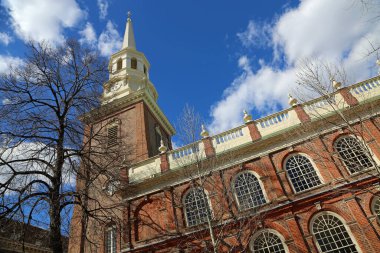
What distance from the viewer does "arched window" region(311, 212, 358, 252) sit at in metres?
11.8

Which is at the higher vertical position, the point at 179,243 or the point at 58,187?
the point at 58,187

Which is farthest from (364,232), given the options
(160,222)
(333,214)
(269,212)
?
(160,222)

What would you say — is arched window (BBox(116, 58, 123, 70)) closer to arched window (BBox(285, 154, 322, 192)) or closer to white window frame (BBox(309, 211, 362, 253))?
arched window (BBox(285, 154, 322, 192))

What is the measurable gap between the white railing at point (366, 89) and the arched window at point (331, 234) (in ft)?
23.9

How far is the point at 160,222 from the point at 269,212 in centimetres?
622

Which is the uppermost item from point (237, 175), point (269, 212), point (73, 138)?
point (73, 138)

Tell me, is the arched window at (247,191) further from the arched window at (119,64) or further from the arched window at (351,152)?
the arched window at (119,64)

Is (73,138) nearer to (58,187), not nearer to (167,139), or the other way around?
(58,187)

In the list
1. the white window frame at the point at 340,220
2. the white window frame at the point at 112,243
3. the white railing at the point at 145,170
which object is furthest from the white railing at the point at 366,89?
the white window frame at the point at 112,243

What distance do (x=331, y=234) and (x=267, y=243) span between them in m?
2.93

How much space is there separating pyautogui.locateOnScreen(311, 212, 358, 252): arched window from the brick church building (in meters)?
0.04

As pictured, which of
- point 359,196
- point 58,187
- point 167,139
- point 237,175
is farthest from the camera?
point 167,139

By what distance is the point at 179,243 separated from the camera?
13992mm

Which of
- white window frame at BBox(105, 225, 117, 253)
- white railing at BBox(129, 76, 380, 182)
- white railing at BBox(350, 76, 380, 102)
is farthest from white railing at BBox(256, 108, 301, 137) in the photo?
white window frame at BBox(105, 225, 117, 253)
